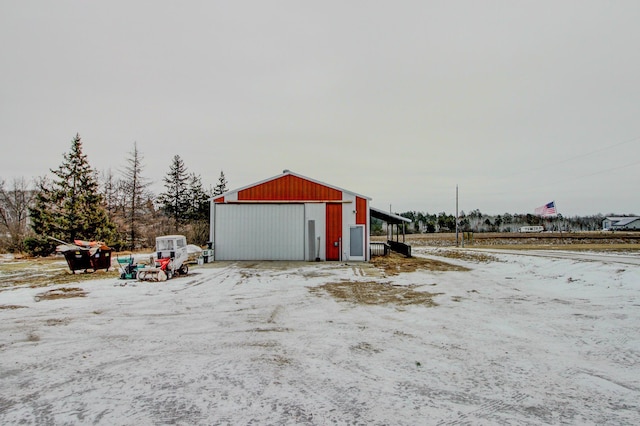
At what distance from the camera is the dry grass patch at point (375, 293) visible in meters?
8.32

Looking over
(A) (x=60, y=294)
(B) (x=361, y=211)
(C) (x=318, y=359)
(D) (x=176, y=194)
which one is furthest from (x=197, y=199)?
(C) (x=318, y=359)

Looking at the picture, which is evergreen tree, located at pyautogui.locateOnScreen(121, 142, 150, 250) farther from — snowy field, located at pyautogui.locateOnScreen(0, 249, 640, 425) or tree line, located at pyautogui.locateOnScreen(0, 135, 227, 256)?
snowy field, located at pyautogui.locateOnScreen(0, 249, 640, 425)

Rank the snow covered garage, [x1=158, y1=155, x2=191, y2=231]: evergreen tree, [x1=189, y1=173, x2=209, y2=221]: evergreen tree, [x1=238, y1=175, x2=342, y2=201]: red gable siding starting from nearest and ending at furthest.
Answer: the snow covered garage < [x1=238, y1=175, x2=342, y2=201]: red gable siding < [x1=189, y1=173, x2=209, y2=221]: evergreen tree < [x1=158, y1=155, x2=191, y2=231]: evergreen tree

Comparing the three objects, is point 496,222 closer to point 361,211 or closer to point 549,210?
point 549,210

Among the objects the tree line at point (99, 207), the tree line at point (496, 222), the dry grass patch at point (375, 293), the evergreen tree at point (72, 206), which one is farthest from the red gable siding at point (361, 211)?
the tree line at point (496, 222)

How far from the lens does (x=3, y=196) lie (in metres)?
36.7

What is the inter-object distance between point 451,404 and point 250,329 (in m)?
3.58

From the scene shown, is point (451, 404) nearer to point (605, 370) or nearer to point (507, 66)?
point (605, 370)

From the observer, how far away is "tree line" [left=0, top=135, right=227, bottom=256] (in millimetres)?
24188

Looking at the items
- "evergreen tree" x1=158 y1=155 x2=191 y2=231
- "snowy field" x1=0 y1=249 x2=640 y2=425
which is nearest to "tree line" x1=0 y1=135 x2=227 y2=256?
"evergreen tree" x1=158 y1=155 x2=191 y2=231

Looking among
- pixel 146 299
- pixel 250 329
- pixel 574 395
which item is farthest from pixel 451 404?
pixel 146 299

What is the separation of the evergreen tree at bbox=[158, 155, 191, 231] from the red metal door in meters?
26.6

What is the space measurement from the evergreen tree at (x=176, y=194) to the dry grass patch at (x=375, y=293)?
1322 inches

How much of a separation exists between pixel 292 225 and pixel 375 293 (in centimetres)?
972
